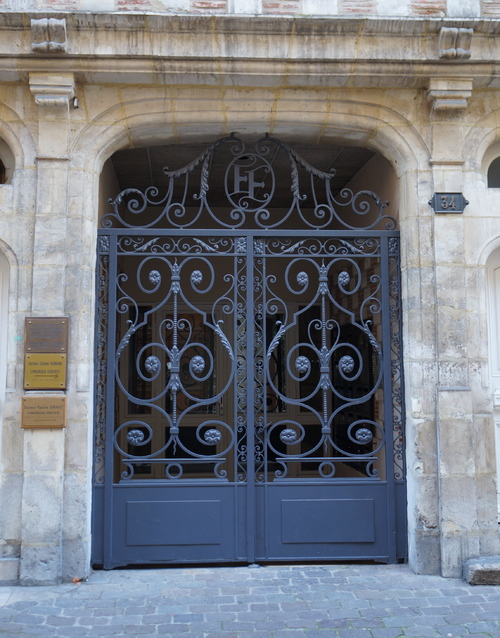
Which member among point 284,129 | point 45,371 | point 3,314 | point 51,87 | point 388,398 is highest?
point 51,87

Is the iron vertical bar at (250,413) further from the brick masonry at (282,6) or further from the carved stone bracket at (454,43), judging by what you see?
the carved stone bracket at (454,43)

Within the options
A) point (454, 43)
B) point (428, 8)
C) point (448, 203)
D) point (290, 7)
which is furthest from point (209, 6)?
point (448, 203)

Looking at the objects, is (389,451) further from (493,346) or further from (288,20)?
(288,20)

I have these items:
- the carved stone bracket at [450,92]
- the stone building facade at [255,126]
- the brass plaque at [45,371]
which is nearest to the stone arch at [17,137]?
the stone building facade at [255,126]

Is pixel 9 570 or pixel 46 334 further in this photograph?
pixel 46 334

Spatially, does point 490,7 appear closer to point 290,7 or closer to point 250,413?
point 290,7

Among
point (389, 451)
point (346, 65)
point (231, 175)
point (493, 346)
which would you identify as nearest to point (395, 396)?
point (389, 451)

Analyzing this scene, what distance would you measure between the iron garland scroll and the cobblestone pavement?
811 millimetres

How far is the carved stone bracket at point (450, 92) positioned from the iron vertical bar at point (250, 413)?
1.83 m

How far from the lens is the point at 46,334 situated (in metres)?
4.52

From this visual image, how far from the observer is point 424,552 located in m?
4.58

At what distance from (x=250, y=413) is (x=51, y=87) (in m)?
2.96

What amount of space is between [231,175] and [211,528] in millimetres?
4601

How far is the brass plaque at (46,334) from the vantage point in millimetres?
4508
